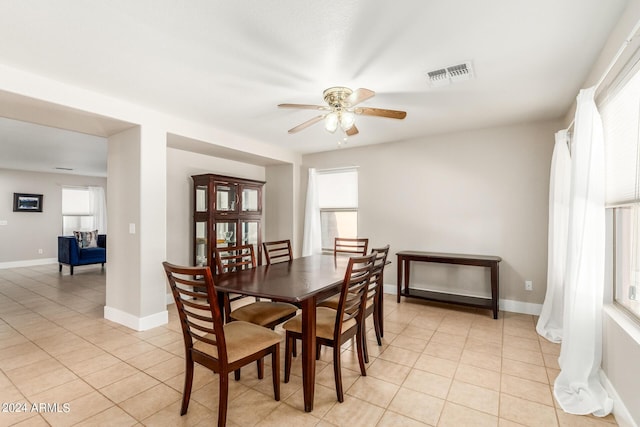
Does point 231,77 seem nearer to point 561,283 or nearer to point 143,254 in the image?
point 143,254

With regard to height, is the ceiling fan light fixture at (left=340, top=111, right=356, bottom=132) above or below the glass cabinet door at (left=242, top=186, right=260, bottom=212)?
above

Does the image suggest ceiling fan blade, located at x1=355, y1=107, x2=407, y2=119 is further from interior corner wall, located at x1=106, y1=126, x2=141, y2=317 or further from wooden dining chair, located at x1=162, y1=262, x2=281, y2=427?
interior corner wall, located at x1=106, y1=126, x2=141, y2=317

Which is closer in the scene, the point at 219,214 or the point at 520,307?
the point at 520,307

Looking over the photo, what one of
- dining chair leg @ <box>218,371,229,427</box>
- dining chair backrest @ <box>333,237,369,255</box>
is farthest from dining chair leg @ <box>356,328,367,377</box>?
dining chair backrest @ <box>333,237,369,255</box>

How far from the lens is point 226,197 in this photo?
14.8 feet

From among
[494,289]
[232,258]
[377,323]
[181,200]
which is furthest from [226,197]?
[494,289]

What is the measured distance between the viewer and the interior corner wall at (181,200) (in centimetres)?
427

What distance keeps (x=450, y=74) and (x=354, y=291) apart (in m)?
1.89

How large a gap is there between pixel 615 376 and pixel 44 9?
4028mm

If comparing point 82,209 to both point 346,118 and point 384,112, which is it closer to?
point 346,118

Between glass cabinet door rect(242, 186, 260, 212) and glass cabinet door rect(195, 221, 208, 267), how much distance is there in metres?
0.70

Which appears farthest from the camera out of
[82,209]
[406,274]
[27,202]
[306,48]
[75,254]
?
[82,209]

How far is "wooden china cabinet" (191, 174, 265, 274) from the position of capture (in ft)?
13.8

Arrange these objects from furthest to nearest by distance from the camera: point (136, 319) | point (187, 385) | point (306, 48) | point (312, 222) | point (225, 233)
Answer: point (312, 222), point (225, 233), point (136, 319), point (306, 48), point (187, 385)
